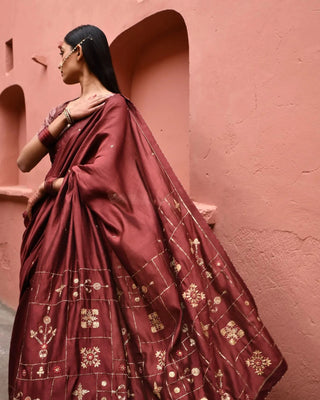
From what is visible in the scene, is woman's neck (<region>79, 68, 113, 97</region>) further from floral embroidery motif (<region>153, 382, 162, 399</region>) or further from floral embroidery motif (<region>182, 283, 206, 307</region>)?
floral embroidery motif (<region>153, 382, 162, 399</region>)

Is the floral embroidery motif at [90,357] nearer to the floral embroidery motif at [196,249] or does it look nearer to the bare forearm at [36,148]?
the floral embroidery motif at [196,249]

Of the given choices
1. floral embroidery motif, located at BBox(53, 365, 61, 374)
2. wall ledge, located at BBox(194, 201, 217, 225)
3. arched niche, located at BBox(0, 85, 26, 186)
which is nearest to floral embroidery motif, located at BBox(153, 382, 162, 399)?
floral embroidery motif, located at BBox(53, 365, 61, 374)

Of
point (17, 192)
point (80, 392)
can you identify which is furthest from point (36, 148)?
point (17, 192)

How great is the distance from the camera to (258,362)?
1010 mm

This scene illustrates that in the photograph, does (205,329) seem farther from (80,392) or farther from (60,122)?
(60,122)

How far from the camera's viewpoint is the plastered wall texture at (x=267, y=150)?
1173 mm

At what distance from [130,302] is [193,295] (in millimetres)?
168

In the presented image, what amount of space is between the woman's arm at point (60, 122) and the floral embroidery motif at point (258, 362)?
867 millimetres

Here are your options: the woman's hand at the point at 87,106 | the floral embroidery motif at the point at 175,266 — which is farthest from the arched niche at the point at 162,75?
the floral embroidery motif at the point at 175,266

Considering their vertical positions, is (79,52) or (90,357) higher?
(79,52)

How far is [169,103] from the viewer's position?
1961 millimetres

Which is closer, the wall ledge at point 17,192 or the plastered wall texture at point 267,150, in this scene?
the plastered wall texture at point 267,150

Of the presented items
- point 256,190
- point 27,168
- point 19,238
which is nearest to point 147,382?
point 256,190

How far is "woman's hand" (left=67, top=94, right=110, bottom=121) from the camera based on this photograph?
4.01 ft
